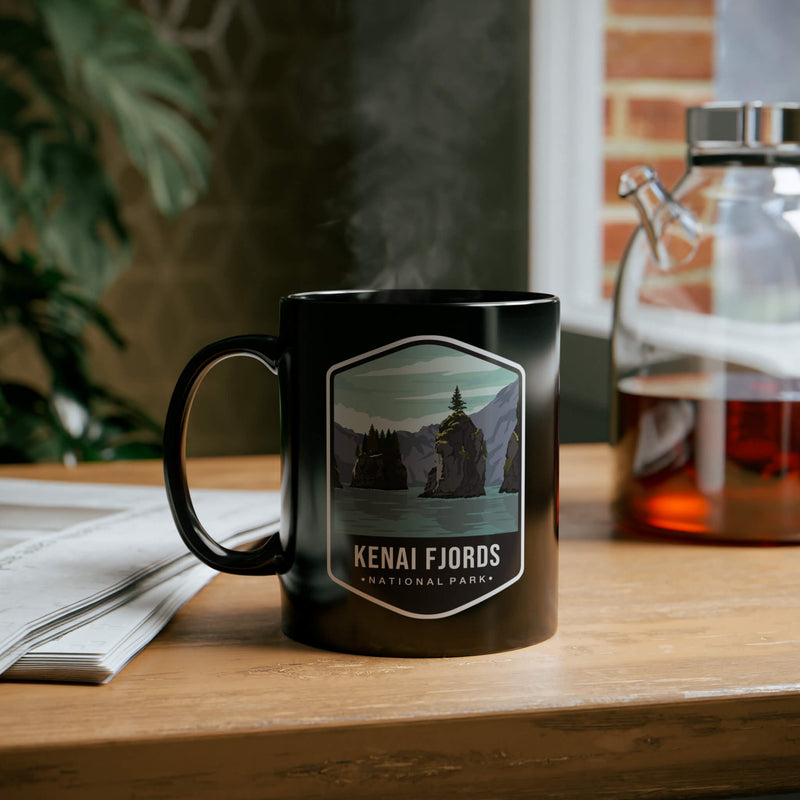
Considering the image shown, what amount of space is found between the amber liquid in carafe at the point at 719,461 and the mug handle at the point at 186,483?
0.89ft

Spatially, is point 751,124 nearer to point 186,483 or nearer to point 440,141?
point 186,483

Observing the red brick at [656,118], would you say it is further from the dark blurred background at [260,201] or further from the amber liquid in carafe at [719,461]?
the amber liquid in carafe at [719,461]

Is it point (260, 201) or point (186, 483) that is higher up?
point (260, 201)

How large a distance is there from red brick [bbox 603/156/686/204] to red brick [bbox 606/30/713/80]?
129 millimetres

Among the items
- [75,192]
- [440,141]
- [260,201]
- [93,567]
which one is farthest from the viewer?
[260,201]

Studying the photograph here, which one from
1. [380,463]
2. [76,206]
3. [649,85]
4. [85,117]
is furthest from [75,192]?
[380,463]

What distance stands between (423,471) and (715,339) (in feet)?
1.02

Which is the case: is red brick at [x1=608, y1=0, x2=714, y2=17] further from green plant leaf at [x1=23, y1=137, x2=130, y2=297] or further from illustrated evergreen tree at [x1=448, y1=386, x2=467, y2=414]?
illustrated evergreen tree at [x1=448, y1=386, x2=467, y2=414]

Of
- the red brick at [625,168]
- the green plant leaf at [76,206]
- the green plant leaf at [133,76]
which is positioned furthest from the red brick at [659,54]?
the green plant leaf at [76,206]

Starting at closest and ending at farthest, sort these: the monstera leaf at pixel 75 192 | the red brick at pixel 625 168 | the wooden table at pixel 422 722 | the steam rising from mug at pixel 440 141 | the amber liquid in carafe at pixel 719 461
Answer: the wooden table at pixel 422 722, the amber liquid in carafe at pixel 719 461, the monstera leaf at pixel 75 192, the red brick at pixel 625 168, the steam rising from mug at pixel 440 141

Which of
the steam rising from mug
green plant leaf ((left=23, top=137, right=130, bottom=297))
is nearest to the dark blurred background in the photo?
the steam rising from mug

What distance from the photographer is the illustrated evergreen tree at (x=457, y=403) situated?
1.38ft

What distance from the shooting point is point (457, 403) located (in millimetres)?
422

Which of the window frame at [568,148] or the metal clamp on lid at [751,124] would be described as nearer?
the metal clamp on lid at [751,124]
